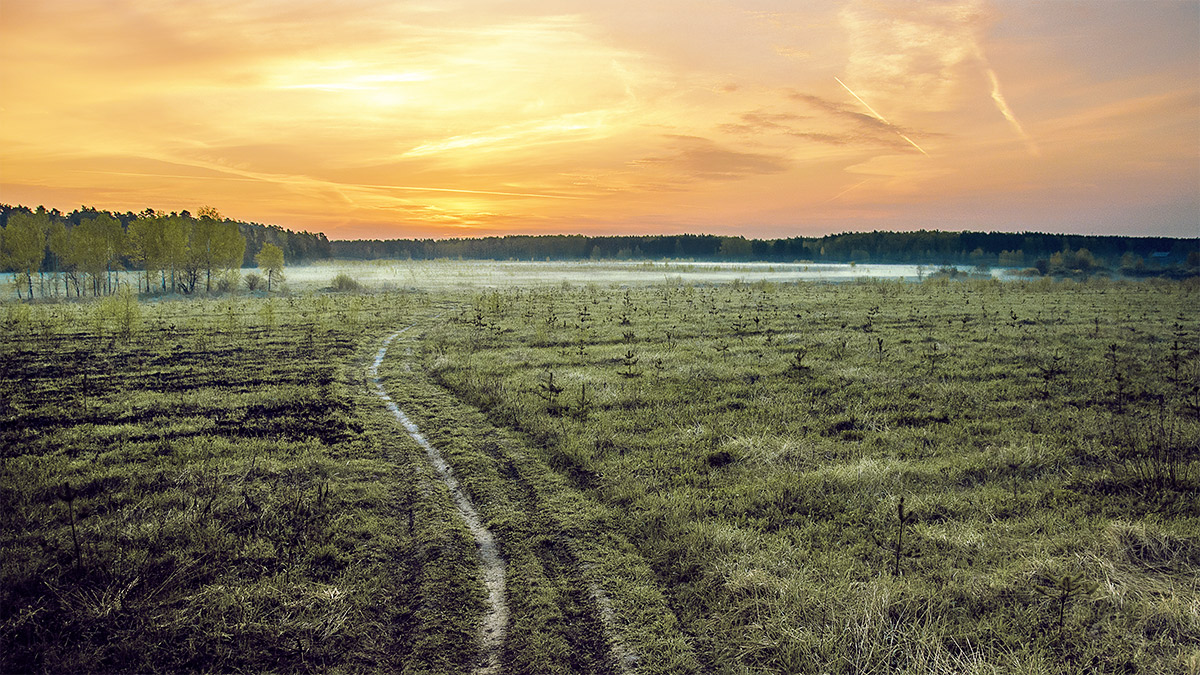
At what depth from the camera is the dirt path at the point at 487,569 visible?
5.75 m

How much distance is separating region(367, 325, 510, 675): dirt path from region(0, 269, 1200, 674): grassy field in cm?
11

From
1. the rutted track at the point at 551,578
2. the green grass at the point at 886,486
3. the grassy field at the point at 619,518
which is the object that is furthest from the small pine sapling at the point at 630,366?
the rutted track at the point at 551,578

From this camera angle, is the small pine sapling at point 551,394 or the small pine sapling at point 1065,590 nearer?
the small pine sapling at point 1065,590

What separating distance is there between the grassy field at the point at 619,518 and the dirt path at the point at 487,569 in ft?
0.36

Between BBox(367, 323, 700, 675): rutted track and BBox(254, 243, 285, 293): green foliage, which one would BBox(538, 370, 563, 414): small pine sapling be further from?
BBox(254, 243, 285, 293): green foliage

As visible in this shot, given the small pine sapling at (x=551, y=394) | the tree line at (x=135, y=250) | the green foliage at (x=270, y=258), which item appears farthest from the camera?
the green foliage at (x=270, y=258)

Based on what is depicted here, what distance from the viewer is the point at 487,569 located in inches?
284

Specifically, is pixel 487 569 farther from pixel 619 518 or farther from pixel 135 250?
pixel 135 250

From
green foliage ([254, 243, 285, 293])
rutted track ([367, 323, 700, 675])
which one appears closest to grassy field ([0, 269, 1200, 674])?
rutted track ([367, 323, 700, 675])

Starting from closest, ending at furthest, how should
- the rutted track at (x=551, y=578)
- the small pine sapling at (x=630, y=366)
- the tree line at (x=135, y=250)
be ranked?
the rutted track at (x=551, y=578)
the small pine sapling at (x=630, y=366)
the tree line at (x=135, y=250)

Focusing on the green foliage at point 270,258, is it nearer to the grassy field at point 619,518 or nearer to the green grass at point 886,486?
the grassy field at point 619,518

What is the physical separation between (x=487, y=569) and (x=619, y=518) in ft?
7.10

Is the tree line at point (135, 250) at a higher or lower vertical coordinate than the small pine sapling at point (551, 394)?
higher

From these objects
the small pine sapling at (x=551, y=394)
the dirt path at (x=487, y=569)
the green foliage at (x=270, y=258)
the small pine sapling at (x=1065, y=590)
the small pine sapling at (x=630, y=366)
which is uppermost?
the green foliage at (x=270, y=258)
